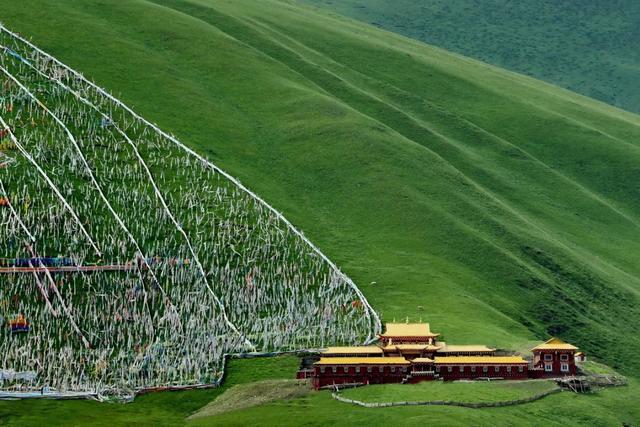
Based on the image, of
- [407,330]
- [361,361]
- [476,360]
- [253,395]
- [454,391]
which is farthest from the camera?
[407,330]

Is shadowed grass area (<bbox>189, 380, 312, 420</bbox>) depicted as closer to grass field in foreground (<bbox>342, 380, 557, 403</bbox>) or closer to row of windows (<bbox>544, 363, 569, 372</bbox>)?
grass field in foreground (<bbox>342, 380, 557, 403</bbox>)

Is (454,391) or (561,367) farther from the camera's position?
(561,367)

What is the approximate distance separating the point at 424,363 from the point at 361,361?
7475 mm

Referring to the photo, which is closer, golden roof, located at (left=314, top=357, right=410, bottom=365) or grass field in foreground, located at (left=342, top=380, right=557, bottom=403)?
grass field in foreground, located at (left=342, top=380, right=557, bottom=403)

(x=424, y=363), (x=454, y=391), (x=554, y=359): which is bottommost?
(x=454, y=391)

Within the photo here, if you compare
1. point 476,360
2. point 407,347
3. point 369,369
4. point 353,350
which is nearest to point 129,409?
point 353,350

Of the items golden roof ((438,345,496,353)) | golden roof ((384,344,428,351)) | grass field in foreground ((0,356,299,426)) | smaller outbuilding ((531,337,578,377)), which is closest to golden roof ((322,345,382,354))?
golden roof ((384,344,428,351))

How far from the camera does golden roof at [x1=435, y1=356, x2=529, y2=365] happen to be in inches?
6265

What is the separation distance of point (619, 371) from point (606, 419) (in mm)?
40795

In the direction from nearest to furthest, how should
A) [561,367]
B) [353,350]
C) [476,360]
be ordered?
[476,360] → [353,350] → [561,367]

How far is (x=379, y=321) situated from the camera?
178m

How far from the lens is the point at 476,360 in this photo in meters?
160

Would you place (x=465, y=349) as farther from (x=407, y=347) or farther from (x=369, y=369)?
(x=369, y=369)

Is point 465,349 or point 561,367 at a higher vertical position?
point 465,349
